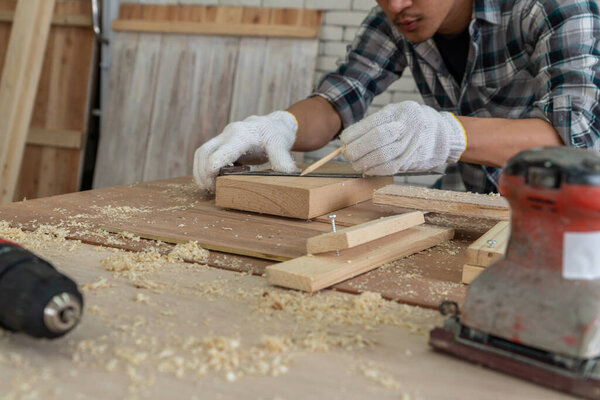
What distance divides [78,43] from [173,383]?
4249 millimetres

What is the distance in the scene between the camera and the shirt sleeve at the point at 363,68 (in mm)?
2545

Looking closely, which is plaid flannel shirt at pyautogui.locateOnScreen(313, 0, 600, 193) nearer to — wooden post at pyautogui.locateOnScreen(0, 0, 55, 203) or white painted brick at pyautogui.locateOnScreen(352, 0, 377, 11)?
white painted brick at pyautogui.locateOnScreen(352, 0, 377, 11)

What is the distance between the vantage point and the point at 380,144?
1.66m

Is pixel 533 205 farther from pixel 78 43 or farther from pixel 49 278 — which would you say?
pixel 78 43

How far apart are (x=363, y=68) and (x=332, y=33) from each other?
4.54ft

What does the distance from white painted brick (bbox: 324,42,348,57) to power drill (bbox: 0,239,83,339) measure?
134 inches

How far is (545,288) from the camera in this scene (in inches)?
28.6

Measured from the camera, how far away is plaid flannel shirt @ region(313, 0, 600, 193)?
183 cm

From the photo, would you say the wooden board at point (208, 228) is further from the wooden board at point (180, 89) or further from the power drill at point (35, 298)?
the wooden board at point (180, 89)

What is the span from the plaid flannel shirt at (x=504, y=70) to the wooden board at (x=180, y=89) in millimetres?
1283

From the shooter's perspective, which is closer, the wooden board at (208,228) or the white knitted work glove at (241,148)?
the wooden board at (208,228)

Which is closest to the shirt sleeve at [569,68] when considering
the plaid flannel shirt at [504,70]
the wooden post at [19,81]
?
the plaid flannel shirt at [504,70]

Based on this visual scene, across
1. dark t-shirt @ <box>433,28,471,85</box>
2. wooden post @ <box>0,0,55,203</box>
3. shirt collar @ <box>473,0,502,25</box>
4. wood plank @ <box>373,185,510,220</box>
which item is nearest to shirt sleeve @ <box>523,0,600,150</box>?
shirt collar @ <box>473,0,502,25</box>

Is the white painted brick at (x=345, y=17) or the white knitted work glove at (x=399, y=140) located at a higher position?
the white painted brick at (x=345, y=17)
